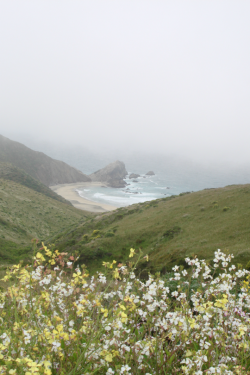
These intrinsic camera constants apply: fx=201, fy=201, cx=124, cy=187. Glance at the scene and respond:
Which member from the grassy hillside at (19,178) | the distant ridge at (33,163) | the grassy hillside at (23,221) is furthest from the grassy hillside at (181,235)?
the distant ridge at (33,163)

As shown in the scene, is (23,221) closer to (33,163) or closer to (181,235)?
(181,235)

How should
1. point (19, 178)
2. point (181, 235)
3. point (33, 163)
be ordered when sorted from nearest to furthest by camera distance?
point (181, 235)
point (19, 178)
point (33, 163)

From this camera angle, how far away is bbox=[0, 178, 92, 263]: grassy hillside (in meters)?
33.1

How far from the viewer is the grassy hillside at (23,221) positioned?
109 ft

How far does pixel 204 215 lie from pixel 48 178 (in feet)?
525

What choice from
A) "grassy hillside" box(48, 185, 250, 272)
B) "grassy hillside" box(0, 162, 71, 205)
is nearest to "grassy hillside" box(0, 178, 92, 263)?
"grassy hillside" box(48, 185, 250, 272)

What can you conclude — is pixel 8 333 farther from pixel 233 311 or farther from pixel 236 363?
pixel 233 311

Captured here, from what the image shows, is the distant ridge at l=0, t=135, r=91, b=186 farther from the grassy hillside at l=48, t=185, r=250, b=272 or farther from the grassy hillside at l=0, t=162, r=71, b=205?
the grassy hillside at l=48, t=185, r=250, b=272

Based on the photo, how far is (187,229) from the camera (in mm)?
23719

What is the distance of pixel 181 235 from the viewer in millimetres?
22422

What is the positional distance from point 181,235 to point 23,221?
147 ft

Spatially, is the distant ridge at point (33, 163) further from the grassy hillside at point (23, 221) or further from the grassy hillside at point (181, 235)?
the grassy hillside at point (181, 235)

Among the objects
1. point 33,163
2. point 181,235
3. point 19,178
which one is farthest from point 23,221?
point 33,163

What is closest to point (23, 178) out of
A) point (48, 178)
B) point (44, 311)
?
point (48, 178)
